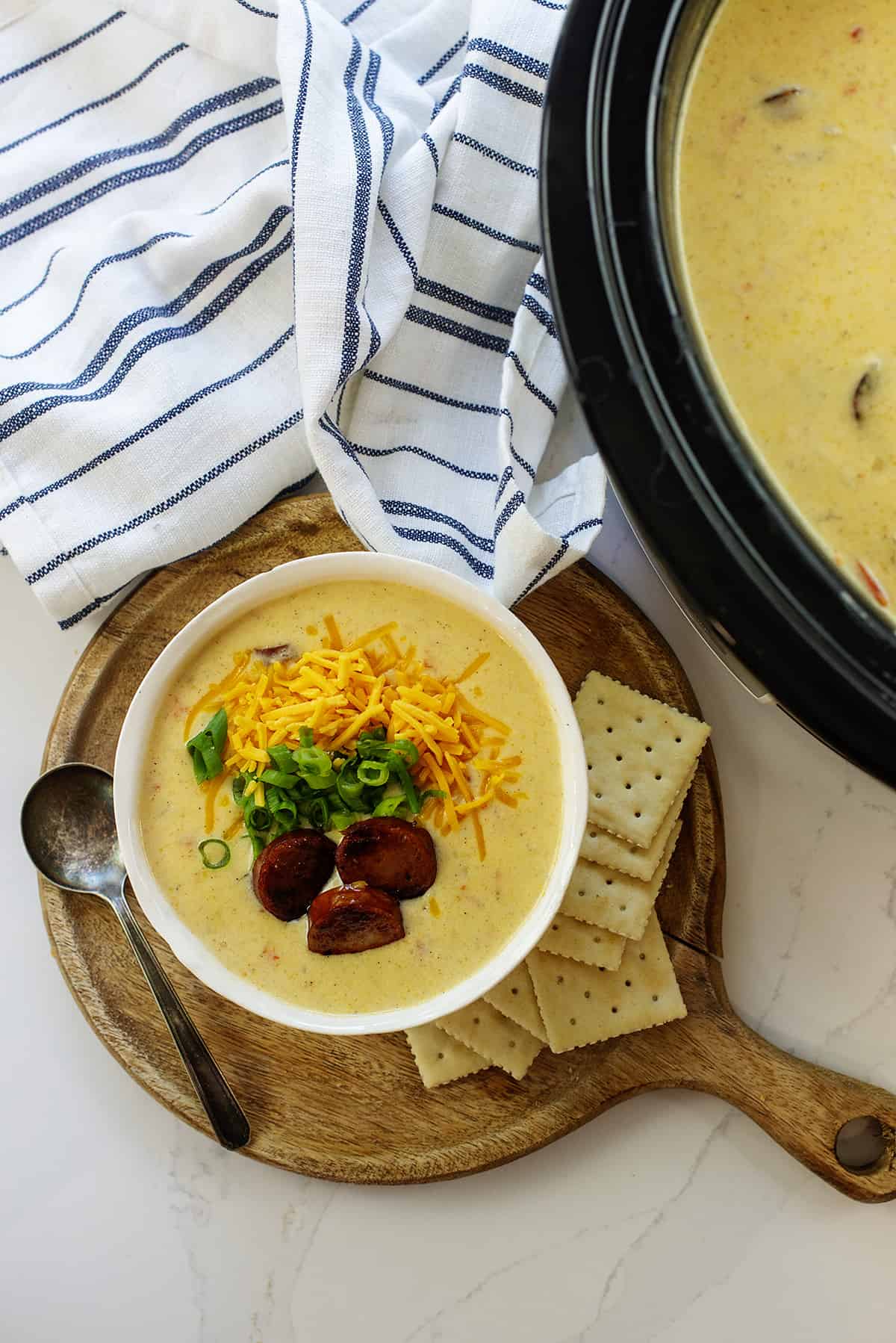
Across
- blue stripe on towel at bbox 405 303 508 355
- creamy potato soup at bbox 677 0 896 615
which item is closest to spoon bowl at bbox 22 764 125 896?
blue stripe on towel at bbox 405 303 508 355

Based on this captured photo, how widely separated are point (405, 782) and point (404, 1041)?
57 centimetres

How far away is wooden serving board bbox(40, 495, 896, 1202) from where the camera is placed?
188 centimetres

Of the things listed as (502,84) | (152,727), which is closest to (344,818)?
Result: (152,727)

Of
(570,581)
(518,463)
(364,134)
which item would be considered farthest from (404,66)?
(570,581)

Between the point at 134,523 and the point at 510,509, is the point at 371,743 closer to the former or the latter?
the point at 510,509

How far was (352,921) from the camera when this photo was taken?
161 cm

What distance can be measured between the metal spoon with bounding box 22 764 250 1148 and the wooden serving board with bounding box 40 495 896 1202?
46 mm

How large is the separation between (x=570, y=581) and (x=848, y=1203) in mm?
1221

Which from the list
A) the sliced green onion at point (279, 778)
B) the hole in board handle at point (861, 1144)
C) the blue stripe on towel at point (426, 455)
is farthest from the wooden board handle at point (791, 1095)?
the blue stripe on towel at point (426, 455)

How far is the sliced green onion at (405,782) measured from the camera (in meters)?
1.61

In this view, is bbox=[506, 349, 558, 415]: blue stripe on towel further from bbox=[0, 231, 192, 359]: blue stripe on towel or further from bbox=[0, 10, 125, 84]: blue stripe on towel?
bbox=[0, 10, 125, 84]: blue stripe on towel

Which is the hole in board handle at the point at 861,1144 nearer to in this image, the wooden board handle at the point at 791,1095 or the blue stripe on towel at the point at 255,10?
the wooden board handle at the point at 791,1095

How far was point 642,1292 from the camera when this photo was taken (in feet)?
6.70

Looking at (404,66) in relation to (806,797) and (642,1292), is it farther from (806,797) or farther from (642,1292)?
(642,1292)
